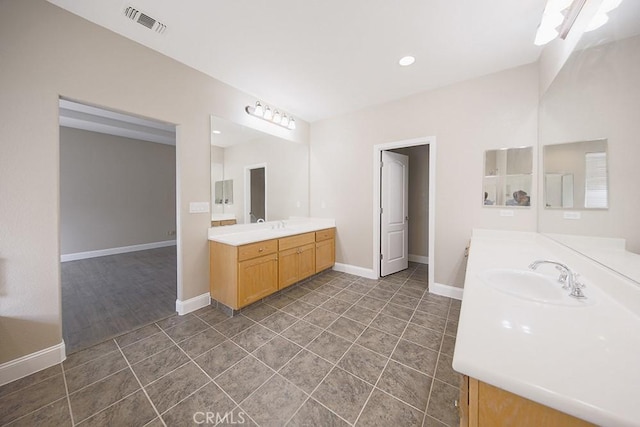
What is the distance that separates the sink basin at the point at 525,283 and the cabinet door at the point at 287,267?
219cm

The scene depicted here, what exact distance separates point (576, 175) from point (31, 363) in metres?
4.16

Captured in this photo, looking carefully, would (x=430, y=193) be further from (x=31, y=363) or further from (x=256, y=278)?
(x=31, y=363)

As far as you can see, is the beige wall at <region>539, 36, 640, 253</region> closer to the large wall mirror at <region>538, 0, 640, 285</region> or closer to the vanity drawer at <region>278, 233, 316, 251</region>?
the large wall mirror at <region>538, 0, 640, 285</region>

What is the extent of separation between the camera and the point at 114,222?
5.12 meters

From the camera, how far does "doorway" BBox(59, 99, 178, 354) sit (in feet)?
8.38

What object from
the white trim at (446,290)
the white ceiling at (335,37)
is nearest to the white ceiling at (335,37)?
the white ceiling at (335,37)

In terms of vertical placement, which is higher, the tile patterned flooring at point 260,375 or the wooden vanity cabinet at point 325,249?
the wooden vanity cabinet at point 325,249

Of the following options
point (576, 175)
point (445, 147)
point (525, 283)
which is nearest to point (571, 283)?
point (525, 283)

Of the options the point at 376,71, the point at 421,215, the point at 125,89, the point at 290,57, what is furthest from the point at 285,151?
the point at 421,215

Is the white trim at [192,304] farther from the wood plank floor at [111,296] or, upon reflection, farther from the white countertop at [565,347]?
the white countertop at [565,347]

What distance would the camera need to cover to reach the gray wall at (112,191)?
15.0 ft

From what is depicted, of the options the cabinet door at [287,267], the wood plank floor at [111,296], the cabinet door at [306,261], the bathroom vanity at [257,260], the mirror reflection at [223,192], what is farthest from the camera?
the cabinet door at [306,261]

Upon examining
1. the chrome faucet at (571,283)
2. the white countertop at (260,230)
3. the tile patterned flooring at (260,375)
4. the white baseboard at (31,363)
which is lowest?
the tile patterned flooring at (260,375)

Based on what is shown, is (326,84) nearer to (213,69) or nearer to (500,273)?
(213,69)
